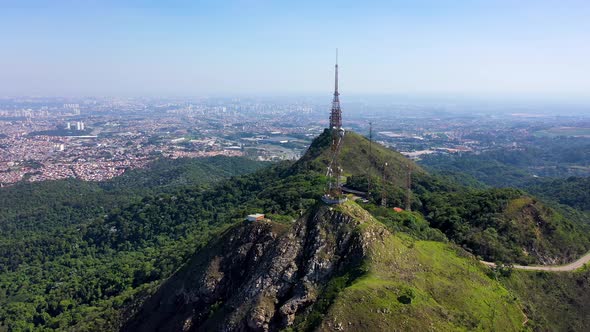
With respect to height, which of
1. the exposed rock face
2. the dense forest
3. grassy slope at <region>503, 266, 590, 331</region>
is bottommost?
the dense forest

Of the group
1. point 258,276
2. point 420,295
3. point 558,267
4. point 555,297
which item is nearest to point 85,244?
point 258,276

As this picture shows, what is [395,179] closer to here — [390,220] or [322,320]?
[390,220]

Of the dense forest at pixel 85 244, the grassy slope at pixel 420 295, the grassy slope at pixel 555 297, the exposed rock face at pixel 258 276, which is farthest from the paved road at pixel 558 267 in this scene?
the dense forest at pixel 85 244

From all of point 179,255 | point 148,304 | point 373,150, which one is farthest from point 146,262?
point 373,150

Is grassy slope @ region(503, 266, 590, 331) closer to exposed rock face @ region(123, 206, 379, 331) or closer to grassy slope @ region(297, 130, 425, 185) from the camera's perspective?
exposed rock face @ region(123, 206, 379, 331)

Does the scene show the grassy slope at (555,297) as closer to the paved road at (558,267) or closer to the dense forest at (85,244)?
the paved road at (558,267)

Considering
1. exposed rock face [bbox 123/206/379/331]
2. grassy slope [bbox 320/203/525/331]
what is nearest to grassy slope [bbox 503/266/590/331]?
grassy slope [bbox 320/203/525/331]

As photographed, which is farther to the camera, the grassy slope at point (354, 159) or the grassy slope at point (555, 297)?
the grassy slope at point (354, 159)

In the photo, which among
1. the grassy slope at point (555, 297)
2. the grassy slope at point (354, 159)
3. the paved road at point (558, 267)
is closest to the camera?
the grassy slope at point (555, 297)
